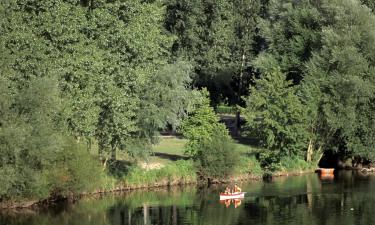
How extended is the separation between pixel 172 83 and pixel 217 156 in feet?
24.1

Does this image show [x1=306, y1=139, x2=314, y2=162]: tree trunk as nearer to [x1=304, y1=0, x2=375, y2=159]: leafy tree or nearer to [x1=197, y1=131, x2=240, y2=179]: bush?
[x1=304, y1=0, x2=375, y2=159]: leafy tree

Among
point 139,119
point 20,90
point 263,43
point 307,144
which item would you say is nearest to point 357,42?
point 307,144

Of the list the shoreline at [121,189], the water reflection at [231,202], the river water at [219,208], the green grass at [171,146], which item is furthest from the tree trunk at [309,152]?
the water reflection at [231,202]

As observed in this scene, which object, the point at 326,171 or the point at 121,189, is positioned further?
the point at 326,171

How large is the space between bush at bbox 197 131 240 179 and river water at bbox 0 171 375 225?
1.59 metres

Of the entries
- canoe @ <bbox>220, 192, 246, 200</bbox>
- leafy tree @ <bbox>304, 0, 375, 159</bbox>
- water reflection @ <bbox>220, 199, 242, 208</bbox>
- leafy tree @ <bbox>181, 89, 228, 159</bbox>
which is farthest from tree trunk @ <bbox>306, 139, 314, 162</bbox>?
water reflection @ <bbox>220, 199, 242, 208</bbox>

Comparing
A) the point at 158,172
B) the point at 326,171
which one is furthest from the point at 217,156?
the point at 326,171

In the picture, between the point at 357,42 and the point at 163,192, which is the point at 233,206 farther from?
the point at 357,42

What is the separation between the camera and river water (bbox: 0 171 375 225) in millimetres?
48562

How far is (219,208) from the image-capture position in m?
53.3

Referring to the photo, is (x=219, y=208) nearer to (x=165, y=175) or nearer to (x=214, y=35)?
(x=165, y=175)

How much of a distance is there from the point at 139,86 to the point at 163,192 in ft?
29.3

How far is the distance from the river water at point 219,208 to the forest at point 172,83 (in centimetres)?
218

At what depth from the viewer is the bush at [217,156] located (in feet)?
204
